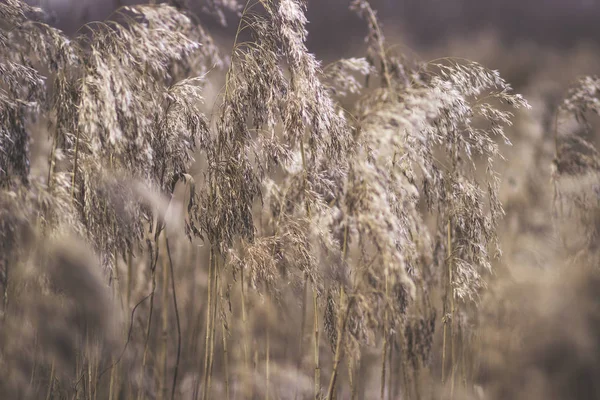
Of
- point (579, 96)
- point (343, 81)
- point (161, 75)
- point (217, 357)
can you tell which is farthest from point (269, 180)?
point (579, 96)

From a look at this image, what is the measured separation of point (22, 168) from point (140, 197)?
421 millimetres

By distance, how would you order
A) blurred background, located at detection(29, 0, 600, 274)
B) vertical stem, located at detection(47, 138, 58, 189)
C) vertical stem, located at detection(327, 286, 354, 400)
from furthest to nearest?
1. blurred background, located at detection(29, 0, 600, 274)
2. vertical stem, located at detection(47, 138, 58, 189)
3. vertical stem, located at detection(327, 286, 354, 400)

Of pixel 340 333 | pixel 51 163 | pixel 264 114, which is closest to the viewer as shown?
pixel 340 333

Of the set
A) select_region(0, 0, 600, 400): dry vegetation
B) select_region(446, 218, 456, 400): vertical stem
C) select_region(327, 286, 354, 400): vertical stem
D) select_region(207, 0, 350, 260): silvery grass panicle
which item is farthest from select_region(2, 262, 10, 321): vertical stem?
select_region(446, 218, 456, 400): vertical stem

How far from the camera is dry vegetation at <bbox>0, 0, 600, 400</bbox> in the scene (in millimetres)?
1390

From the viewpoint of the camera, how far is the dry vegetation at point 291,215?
1.39 meters

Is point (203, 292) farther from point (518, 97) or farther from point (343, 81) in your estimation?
point (518, 97)

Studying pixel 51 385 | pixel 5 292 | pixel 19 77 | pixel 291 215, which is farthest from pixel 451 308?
pixel 19 77

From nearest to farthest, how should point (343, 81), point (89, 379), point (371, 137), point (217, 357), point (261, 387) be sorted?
point (371, 137) → point (89, 379) → point (343, 81) → point (261, 387) → point (217, 357)

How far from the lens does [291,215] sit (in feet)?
5.24

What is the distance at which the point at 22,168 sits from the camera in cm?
157

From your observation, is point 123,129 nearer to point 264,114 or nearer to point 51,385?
point 264,114

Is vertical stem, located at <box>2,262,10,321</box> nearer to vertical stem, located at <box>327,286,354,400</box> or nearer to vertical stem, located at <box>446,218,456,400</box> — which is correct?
vertical stem, located at <box>327,286,354,400</box>

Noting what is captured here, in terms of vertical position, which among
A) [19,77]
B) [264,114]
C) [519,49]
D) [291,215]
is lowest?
[291,215]
